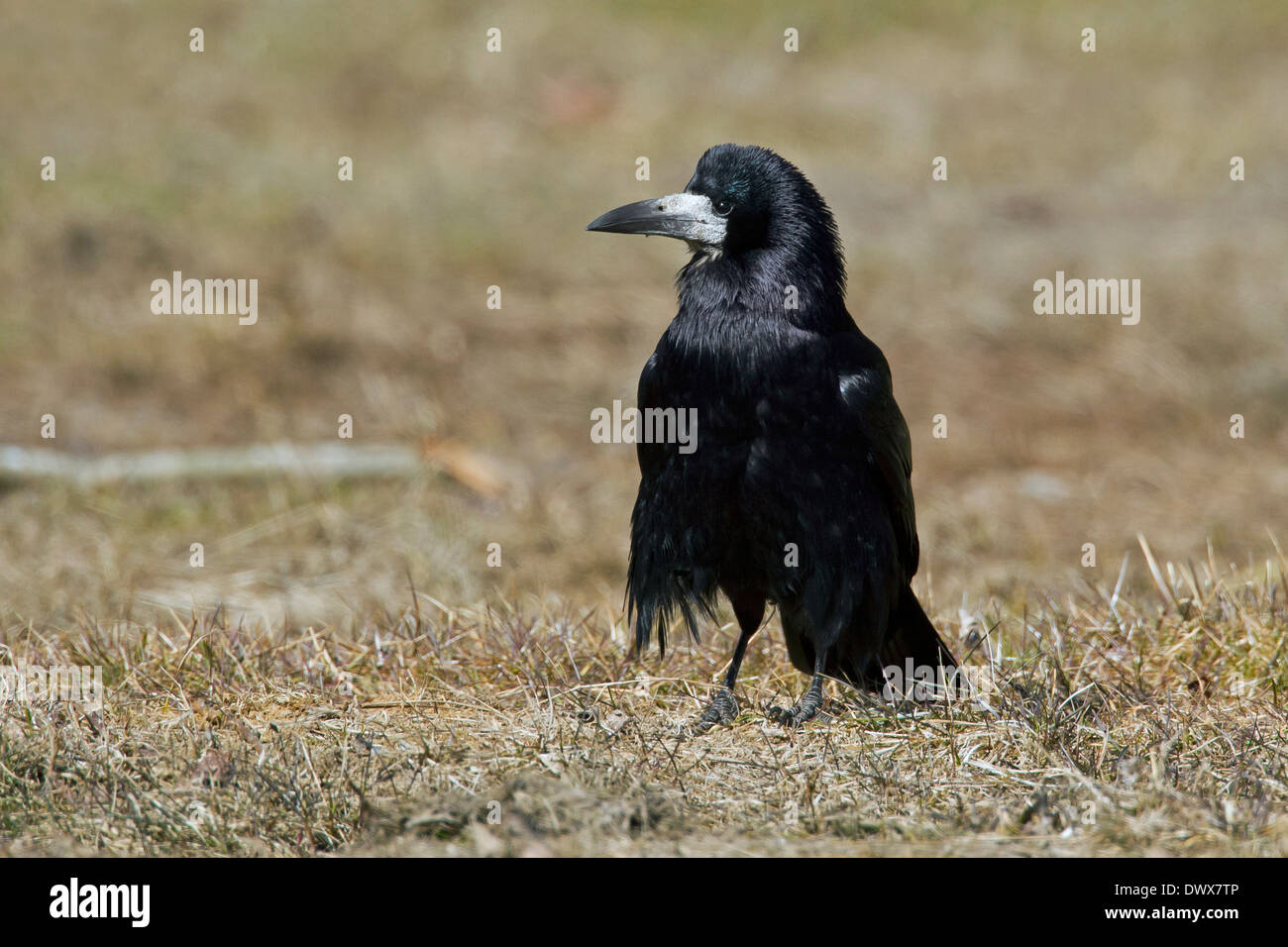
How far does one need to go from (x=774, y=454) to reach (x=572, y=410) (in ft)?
16.2

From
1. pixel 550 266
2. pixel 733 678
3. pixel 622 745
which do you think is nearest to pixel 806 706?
pixel 733 678

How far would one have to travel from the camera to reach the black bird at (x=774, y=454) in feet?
13.5

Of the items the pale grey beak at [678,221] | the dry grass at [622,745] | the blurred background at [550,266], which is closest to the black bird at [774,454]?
the pale grey beak at [678,221]

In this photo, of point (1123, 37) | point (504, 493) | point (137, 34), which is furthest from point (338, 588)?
point (1123, 37)

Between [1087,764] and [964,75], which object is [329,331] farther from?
[964,75]

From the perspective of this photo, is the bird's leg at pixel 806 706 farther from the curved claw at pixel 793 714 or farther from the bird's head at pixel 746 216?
the bird's head at pixel 746 216

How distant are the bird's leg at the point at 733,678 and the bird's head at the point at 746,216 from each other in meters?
0.99

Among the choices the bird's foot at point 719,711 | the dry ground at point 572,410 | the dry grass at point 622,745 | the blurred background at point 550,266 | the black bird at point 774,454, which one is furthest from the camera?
the blurred background at point 550,266

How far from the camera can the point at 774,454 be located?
4.09 m

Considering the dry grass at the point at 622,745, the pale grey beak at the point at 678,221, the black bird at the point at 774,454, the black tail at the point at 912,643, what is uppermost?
the pale grey beak at the point at 678,221

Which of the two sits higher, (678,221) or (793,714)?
(678,221)

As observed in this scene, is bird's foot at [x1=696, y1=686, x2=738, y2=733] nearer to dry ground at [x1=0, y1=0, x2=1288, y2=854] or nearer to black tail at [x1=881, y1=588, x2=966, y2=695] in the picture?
dry ground at [x1=0, y1=0, x2=1288, y2=854]

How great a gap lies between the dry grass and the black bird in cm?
22

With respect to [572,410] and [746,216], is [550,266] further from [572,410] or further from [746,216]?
[746,216]
